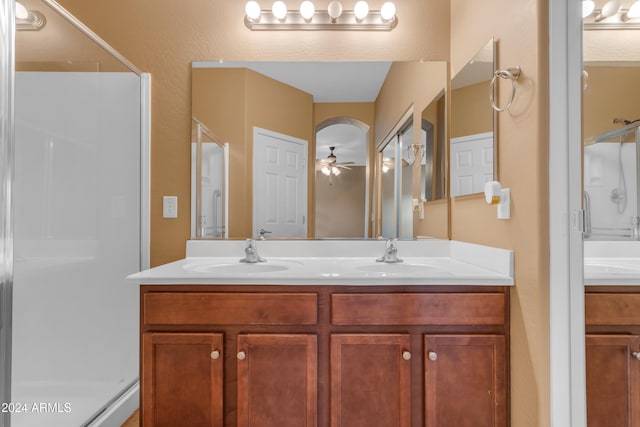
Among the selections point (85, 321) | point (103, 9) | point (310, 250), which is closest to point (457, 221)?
point (310, 250)

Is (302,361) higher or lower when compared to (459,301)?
lower

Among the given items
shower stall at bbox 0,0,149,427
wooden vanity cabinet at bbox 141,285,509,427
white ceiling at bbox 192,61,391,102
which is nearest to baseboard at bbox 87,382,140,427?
shower stall at bbox 0,0,149,427

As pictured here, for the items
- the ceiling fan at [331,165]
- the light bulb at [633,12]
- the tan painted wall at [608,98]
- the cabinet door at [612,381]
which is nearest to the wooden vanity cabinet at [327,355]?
the cabinet door at [612,381]

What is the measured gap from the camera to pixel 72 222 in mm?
1511

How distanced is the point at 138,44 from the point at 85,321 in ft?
4.80

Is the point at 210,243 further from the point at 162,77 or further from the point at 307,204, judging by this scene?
the point at 162,77

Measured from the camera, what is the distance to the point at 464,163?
5.32ft

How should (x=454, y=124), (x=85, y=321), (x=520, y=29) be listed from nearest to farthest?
(x=520, y=29) → (x=85, y=321) → (x=454, y=124)

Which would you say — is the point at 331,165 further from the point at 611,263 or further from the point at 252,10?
the point at 611,263

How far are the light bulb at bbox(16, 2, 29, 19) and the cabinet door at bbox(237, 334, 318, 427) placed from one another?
1445 mm

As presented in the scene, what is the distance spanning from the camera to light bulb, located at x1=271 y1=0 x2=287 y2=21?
1.76 metres

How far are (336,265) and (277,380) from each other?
1.86 ft

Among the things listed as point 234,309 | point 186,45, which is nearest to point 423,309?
point 234,309

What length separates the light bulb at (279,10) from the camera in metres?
1.76
